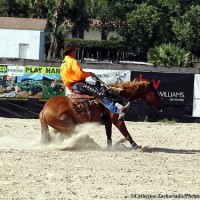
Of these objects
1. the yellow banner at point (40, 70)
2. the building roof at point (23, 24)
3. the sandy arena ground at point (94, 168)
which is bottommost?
the sandy arena ground at point (94, 168)

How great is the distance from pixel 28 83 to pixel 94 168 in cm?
1052

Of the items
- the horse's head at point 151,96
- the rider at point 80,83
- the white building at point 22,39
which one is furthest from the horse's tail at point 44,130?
the white building at point 22,39

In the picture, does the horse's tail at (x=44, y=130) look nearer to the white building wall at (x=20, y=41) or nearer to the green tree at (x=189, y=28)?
the white building wall at (x=20, y=41)

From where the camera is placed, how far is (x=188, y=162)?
11.3 metres

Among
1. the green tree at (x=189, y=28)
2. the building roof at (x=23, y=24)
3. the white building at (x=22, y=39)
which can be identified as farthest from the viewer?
the green tree at (x=189, y=28)

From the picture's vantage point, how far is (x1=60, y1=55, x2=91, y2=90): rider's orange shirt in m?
12.1

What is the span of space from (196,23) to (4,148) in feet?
148

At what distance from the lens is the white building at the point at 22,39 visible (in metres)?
45.0

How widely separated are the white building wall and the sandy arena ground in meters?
29.8

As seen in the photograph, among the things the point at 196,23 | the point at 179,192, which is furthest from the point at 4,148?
the point at 196,23

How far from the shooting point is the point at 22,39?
45.2m

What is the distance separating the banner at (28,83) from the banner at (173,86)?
94.6 inches

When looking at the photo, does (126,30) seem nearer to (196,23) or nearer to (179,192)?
(196,23)

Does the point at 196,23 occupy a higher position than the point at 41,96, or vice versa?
the point at 196,23
